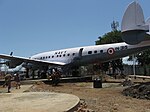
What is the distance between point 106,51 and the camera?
34750mm

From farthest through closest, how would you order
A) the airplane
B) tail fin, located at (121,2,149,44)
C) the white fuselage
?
the white fuselage → the airplane → tail fin, located at (121,2,149,44)

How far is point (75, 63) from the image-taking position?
126 ft

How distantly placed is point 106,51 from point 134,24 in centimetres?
1398

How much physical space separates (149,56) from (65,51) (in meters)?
28.2

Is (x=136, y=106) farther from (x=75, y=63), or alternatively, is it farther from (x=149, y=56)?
(x=149, y=56)

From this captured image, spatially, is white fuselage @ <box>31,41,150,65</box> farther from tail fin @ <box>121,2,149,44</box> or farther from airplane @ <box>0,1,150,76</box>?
tail fin @ <box>121,2,149,44</box>

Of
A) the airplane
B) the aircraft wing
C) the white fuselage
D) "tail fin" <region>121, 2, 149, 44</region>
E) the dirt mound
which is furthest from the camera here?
the aircraft wing

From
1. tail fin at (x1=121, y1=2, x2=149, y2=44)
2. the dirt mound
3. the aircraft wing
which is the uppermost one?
tail fin at (x1=121, y1=2, x2=149, y2=44)

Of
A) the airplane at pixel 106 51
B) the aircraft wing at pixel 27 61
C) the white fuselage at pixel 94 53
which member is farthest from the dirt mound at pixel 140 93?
the aircraft wing at pixel 27 61

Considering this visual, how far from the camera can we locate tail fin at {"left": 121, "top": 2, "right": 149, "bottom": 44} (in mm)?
20719

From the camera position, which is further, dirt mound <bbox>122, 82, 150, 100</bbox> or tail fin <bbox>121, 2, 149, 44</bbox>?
tail fin <bbox>121, 2, 149, 44</bbox>

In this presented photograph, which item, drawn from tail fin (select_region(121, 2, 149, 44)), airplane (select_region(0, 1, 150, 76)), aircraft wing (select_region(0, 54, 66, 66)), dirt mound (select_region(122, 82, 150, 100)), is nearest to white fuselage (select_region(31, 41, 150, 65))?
airplane (select_region(0, 1, 150, 76))

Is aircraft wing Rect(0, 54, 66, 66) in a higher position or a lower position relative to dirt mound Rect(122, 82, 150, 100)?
higher

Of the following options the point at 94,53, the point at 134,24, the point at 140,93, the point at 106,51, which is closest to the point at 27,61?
the point at 94,53
